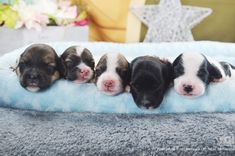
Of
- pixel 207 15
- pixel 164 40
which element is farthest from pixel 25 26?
pixel 207 15

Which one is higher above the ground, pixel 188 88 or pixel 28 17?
pixel 188 88

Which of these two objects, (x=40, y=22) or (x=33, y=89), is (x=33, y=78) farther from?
(x=40, y=22)

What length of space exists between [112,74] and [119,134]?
12cm

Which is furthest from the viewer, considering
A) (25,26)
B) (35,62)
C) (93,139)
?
(25,26)

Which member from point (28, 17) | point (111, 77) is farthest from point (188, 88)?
point (28, 17)

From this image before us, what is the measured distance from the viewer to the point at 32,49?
63cm

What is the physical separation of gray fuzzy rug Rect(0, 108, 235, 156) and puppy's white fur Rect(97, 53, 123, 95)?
0.13 ft

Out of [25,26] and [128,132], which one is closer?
[128,132]

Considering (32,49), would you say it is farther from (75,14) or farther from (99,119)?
(75,14)

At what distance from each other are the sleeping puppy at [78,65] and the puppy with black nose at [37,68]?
0.09ft

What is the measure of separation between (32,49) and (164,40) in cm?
68

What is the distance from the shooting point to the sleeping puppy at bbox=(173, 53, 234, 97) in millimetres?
582

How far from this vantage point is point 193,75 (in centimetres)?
59

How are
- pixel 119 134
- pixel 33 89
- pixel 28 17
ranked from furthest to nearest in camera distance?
pixel 28 17 → pixel 33 89 → pixel 119 134
